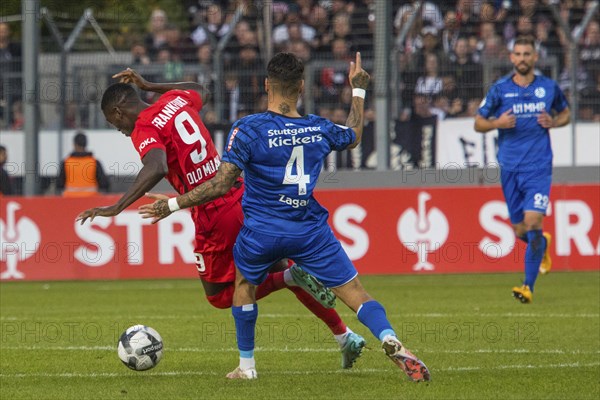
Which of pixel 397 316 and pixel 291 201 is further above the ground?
pixel 291 201

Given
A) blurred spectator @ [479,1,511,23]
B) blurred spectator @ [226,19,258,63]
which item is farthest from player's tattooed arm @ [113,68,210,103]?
blurred spectator @ [479,1,511,23]

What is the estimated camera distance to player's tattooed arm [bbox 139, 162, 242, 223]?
717cm

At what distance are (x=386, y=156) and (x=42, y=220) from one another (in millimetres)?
5090

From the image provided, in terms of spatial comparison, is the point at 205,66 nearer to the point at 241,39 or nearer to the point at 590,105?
the point at 241,39

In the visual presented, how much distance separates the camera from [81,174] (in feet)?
58.4

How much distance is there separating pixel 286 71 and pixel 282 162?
0.57 metres

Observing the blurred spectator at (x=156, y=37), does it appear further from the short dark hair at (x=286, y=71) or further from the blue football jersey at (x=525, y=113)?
the short dark hair at (x=286, y=71)

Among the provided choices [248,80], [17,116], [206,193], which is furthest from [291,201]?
[17,116]

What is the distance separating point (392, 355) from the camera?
6.86 meters

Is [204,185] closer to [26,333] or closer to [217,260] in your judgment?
[217,260]

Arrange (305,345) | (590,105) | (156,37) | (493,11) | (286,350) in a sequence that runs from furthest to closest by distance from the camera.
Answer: (156,37) → (493,11) → (590,105) → (305,345) → (286,350)

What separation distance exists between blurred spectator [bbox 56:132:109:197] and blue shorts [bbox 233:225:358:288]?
10625 millimetres

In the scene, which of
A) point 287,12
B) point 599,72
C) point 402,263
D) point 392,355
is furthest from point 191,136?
point 287,12

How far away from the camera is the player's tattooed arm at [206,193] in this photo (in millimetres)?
7172
